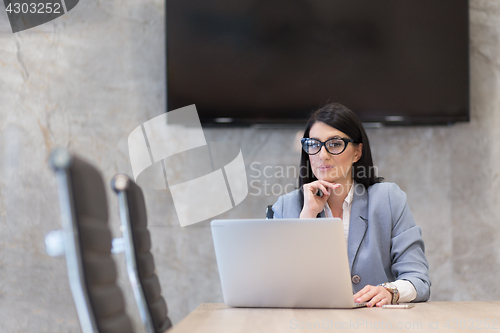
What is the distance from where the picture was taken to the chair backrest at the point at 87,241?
876 mm

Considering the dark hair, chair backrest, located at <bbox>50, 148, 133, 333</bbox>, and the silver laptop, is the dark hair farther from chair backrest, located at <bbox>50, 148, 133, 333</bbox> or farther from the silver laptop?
chair backrest, located at <bbox>50, 148, 133, 333</bbox>

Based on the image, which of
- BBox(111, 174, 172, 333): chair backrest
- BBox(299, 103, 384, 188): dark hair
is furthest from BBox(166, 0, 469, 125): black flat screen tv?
BBox(111, 174, 172, 333): chair backrest

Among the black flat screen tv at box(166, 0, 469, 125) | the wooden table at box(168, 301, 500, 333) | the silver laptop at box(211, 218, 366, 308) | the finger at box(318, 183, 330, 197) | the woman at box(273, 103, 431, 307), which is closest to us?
the wooden table at box(168, 301, 500, 333)

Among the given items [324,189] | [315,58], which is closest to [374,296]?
[324,189]

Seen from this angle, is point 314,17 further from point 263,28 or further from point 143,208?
point 143,208

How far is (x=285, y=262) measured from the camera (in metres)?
1.21

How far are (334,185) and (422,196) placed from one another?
124 centimetres

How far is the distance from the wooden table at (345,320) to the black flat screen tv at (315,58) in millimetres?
1674

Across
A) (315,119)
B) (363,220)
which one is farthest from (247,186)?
(363,220)

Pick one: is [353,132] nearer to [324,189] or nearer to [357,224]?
[324,189]

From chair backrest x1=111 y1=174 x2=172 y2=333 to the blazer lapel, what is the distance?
0.79 metres

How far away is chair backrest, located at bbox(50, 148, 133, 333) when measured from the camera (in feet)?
2.88

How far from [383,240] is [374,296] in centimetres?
45

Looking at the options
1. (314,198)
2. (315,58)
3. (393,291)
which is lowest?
(393,291)
